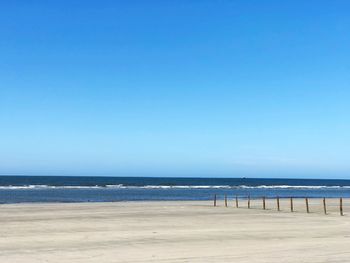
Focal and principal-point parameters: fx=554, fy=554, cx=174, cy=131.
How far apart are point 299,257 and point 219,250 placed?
263 cm

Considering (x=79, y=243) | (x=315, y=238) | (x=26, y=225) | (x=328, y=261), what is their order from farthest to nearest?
(x=26, y=225) < (x=315, y=238) < (x=79, y=243) < (x=328, y=261)

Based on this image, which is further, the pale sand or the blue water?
the blue water

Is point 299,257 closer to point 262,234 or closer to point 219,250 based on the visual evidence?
point 219,250

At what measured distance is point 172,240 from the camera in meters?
20.1

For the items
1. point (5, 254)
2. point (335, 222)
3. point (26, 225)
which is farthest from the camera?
point (335, 222)

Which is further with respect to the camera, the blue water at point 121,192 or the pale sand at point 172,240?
the blue water at point 121,192

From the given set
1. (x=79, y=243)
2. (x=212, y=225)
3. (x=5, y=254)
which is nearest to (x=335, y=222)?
(x=212, y=225)

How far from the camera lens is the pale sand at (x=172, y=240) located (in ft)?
52.5

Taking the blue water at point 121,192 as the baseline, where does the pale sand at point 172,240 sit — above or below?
below

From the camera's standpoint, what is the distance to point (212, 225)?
85.7ft

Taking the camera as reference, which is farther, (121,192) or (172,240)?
(121,192)

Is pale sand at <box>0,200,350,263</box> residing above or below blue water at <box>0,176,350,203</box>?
below

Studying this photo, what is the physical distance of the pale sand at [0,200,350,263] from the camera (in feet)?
52.5

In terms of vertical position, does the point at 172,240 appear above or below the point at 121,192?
below
